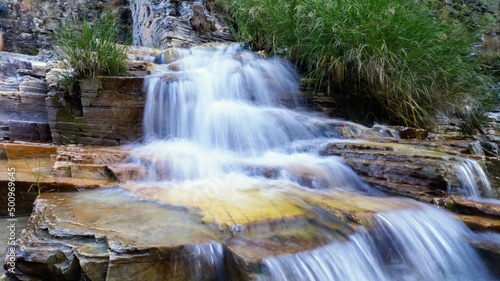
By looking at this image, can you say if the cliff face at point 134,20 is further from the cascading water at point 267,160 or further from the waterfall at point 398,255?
the waterfall at point 398,255

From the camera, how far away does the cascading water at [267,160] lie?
147 centimetres

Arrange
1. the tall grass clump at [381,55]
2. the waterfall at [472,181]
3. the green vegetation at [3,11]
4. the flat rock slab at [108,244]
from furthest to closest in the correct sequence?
the green vegetation at [3,11]
the tall grass clump at [381,55]
the waterfall at [472,181]
the flat rock slab at [108,244]

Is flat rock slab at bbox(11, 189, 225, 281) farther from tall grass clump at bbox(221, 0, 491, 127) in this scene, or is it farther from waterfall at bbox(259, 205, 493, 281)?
tall grass clump at bbox(221, 0, 491, 127)

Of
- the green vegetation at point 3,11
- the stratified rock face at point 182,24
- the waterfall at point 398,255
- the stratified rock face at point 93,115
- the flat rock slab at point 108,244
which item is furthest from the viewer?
the green vegetation at point 3,11

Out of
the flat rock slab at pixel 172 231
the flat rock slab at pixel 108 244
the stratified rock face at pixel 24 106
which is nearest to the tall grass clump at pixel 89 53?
the stratified rock face at pixel 24 106

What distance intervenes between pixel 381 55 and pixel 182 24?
3.83 meters

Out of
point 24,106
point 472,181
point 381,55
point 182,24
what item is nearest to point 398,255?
point 472,181

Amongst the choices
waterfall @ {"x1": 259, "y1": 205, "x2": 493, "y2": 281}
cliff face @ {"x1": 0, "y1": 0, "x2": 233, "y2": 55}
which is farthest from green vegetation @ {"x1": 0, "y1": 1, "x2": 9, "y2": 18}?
waterfall @ {"x1": 259, "y1": 205, "x2": 493, "y2": 281}

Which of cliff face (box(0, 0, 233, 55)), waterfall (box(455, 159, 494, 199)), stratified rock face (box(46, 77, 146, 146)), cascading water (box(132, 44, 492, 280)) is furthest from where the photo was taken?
cliff face (box(0, 0, 233, 55))

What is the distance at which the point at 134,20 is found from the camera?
7719 mm

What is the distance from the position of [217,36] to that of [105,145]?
3.88 m

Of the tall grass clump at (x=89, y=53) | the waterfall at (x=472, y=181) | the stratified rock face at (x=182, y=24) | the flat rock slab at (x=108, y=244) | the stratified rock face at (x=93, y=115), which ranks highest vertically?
the stratified rock face at (x=182, y=24)

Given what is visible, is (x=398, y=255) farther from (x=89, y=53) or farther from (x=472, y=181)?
(x=89, y=53)

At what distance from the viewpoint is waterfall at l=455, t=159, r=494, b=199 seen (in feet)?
6.69
